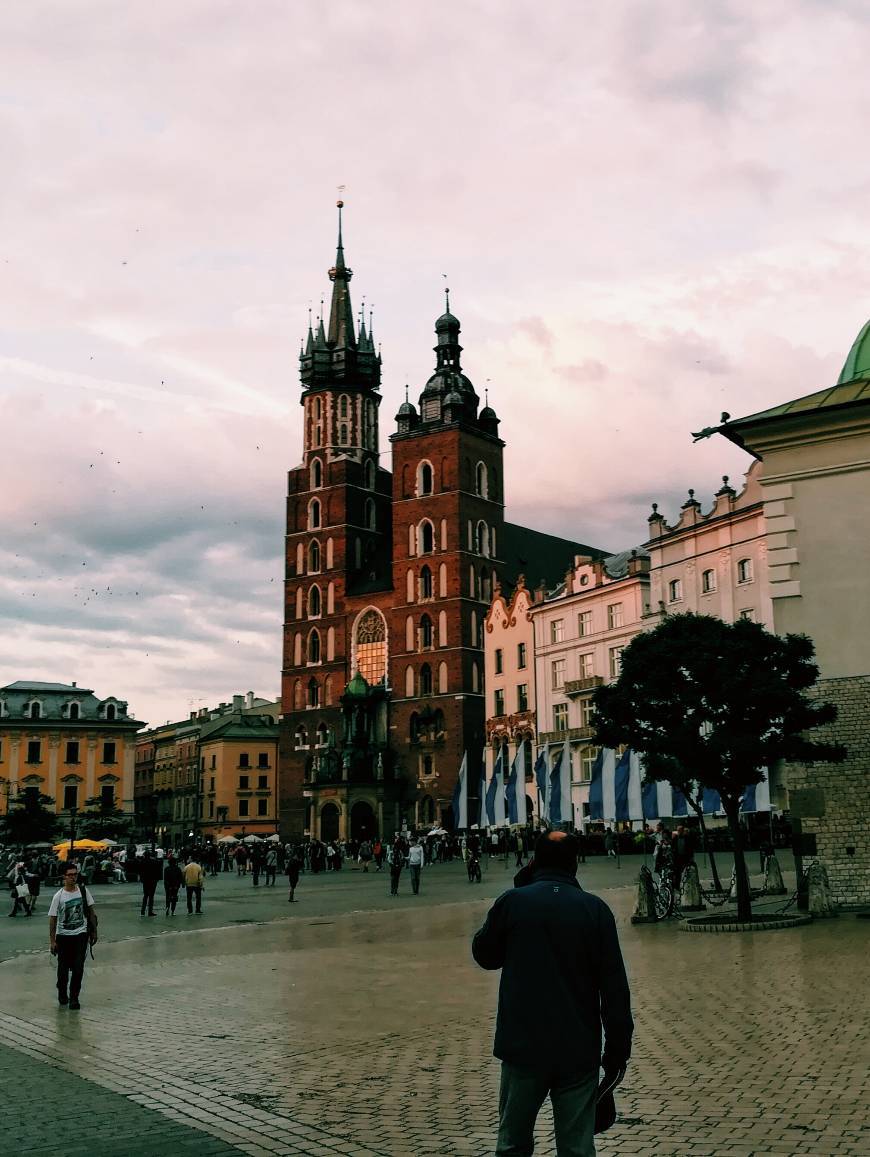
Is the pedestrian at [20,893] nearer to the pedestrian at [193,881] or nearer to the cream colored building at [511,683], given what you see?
the pedestrian at [193,881]

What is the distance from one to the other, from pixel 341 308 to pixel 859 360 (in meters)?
82.4

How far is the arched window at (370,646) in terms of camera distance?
92000mm

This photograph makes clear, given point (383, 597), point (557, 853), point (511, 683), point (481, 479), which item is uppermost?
point (481, 479)

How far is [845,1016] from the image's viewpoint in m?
11.5

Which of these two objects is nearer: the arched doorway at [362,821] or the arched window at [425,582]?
the arched doorway at [362,821]

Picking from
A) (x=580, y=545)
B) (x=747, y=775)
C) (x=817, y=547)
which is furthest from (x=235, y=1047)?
(x=580, y=545)

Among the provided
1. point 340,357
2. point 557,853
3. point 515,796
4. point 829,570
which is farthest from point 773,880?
point 340,357

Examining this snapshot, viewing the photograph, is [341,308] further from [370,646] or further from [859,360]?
[859,360]

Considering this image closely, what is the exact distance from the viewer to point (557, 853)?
5617 millimetres

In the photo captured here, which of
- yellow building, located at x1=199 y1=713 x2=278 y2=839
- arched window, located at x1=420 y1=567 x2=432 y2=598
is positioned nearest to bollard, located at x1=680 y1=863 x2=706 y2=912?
arched window, located at x1=420 y1=567 x2=432 y2=598

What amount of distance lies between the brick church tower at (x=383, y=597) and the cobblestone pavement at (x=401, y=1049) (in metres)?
64.8

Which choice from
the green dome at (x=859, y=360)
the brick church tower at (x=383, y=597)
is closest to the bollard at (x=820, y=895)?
the green dome at (x=859, y=360)

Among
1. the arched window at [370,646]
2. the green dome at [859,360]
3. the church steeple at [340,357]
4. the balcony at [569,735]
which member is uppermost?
the church steeple at [340,357]

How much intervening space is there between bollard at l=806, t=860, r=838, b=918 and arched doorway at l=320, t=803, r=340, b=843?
68812 millimetres
